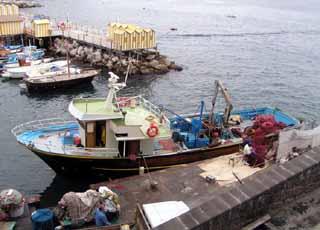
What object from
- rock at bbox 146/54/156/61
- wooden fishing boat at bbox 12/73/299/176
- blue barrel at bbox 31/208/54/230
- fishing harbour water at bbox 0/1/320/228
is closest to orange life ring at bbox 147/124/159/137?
wooden fishing boat at bbox 12/73/299/176

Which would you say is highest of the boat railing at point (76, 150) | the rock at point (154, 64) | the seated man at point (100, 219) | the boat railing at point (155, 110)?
the boat railing at point (155, 110)

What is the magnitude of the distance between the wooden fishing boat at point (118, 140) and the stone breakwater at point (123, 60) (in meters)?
26.0

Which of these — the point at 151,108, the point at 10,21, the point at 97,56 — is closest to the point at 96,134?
the point at 151,108

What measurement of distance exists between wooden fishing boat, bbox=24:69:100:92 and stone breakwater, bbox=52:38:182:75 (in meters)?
5.82

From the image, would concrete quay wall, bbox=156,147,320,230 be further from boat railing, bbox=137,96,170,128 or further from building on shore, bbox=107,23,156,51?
building on shore, bbox=107,23,156,51

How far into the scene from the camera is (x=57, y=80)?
44469 millimetres

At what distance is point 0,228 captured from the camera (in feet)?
55.1

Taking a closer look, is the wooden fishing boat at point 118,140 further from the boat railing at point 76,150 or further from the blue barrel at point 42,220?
the blue barrel at point 42,220

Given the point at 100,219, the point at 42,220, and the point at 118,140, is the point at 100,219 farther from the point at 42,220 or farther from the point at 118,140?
the point at 118,140

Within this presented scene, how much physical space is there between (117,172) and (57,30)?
43.3 m

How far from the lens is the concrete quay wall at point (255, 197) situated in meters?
7.19

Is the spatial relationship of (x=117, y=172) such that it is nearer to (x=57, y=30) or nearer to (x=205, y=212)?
(x=205, y=212)

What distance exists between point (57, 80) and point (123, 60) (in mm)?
10786

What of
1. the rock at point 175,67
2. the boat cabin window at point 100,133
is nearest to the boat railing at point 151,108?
the boat cabin window at point 100,133
